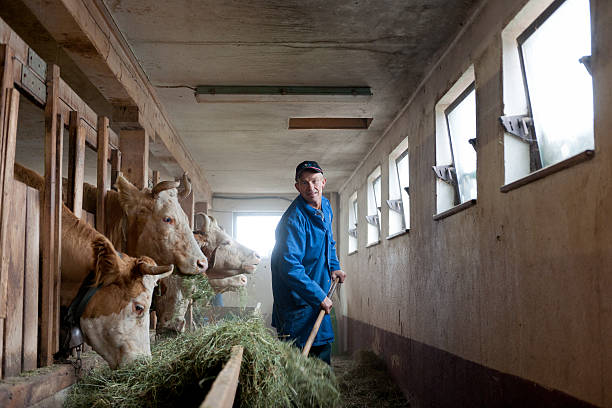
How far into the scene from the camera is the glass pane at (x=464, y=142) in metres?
4.70

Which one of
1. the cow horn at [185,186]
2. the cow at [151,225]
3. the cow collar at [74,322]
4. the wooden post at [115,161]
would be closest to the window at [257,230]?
the cow horn at [185,186]

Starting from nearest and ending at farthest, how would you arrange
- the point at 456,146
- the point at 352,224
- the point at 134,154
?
the point at 456,146 → the point at 134,154 → the point at 352,224

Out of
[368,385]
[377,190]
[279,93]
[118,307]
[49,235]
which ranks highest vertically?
[279,93]

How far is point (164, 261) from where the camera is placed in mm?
5160

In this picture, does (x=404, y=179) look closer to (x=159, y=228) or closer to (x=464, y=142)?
(x=464, y=142)

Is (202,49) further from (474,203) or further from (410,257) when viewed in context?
(410,257)

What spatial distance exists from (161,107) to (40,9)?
306cm

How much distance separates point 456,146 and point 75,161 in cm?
299

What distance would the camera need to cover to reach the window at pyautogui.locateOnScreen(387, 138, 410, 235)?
710 cm

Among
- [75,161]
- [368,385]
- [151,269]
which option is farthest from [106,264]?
[368,385]

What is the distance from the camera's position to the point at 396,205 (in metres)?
7.37

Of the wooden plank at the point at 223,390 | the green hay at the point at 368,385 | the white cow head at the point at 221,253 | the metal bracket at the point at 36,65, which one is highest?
the metal bracket at the point at 36,65

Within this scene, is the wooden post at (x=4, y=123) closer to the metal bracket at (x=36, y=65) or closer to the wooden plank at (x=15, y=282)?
the wooden plank at (x=15, y=282)

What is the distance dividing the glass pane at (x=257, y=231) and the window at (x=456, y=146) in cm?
924
